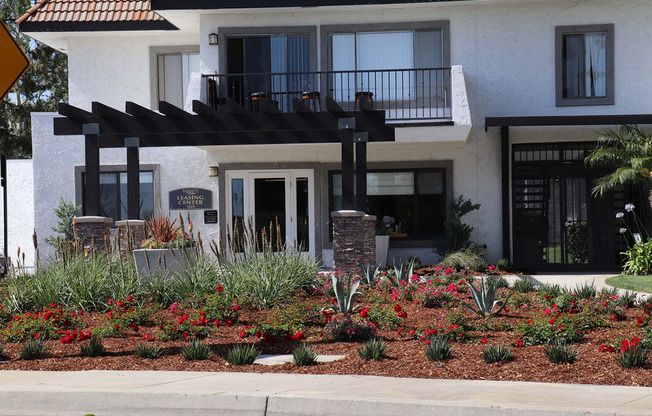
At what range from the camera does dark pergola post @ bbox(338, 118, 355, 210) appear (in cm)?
1416

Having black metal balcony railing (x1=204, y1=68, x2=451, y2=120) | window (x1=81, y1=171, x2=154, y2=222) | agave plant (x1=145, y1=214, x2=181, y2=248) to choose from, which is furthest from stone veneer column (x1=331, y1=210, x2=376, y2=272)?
window (x1=81, y1=171, x2=154, y2=222)

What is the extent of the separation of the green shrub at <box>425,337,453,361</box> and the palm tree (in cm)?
1029

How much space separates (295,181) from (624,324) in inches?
435

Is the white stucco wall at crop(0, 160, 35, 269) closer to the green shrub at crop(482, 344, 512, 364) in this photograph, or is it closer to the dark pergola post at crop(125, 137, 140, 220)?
the dark pergola post at crop(125, 137, 140, 220)

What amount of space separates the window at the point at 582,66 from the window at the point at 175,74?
28.6 ft

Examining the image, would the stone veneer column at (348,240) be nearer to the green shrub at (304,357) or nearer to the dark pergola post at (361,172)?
the dark pergola post at (361,172)

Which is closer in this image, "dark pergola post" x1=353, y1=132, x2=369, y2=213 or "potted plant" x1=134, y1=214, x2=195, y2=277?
"potted plant" x1=134, y1=214, x2=195, y2=277

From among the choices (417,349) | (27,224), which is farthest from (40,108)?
(417,349)

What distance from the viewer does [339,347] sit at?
8688 mm

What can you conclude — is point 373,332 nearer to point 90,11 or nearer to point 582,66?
point 582,66

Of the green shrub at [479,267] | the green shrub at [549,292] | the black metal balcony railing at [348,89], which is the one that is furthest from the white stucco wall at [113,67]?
the green shrub at [549,292]

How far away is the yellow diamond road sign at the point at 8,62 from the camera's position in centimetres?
746

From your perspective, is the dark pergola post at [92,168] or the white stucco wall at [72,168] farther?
the white stucco wall at [72,168]

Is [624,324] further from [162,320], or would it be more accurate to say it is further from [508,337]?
[162,320]
